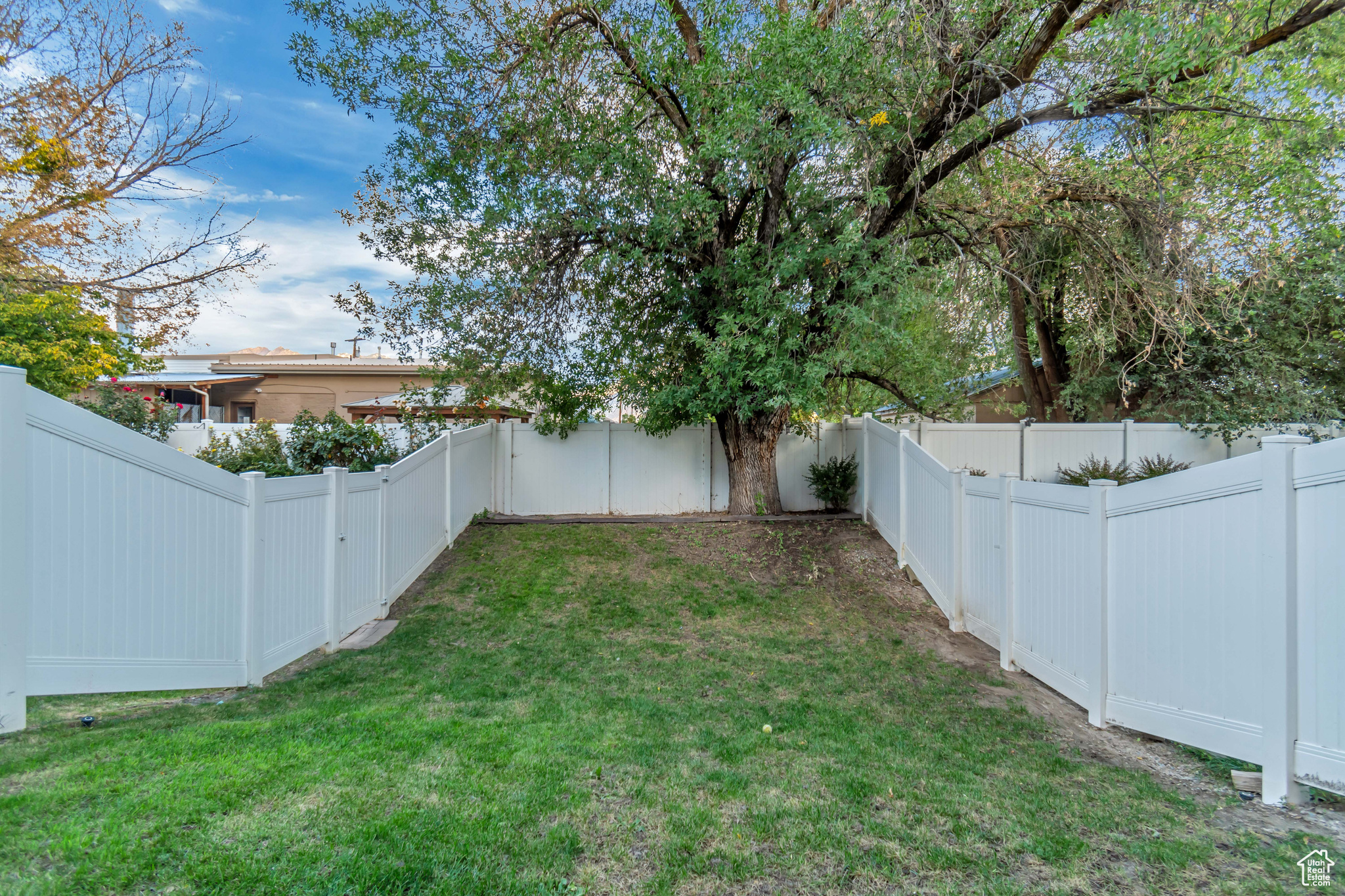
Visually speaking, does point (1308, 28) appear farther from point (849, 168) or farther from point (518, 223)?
point (518, 223)

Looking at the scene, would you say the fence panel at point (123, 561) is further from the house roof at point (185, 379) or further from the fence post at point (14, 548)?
the house roof at point (185, 379)

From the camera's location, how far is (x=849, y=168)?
732cm

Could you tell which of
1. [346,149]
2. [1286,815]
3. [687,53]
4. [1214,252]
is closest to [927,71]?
[687,53]

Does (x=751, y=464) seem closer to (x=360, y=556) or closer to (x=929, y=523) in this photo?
(x=929, y=523)

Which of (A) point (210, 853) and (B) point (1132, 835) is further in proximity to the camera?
(B) point (1132, 835)

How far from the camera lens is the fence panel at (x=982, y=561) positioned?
545 cm

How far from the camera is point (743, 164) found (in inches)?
277

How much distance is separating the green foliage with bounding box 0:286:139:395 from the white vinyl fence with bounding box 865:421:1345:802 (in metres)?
12.2

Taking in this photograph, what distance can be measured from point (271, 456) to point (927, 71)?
31.4ft

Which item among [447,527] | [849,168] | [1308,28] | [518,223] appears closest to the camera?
[1308,28]

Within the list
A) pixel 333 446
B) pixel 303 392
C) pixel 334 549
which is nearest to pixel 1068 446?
pixel 334 549

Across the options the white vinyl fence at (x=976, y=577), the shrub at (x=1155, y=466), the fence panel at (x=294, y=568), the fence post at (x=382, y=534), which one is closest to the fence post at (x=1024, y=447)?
the shrub at (x=1155, y=466)

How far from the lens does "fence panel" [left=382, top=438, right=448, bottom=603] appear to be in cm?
669

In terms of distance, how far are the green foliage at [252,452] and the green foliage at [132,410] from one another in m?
0.96
